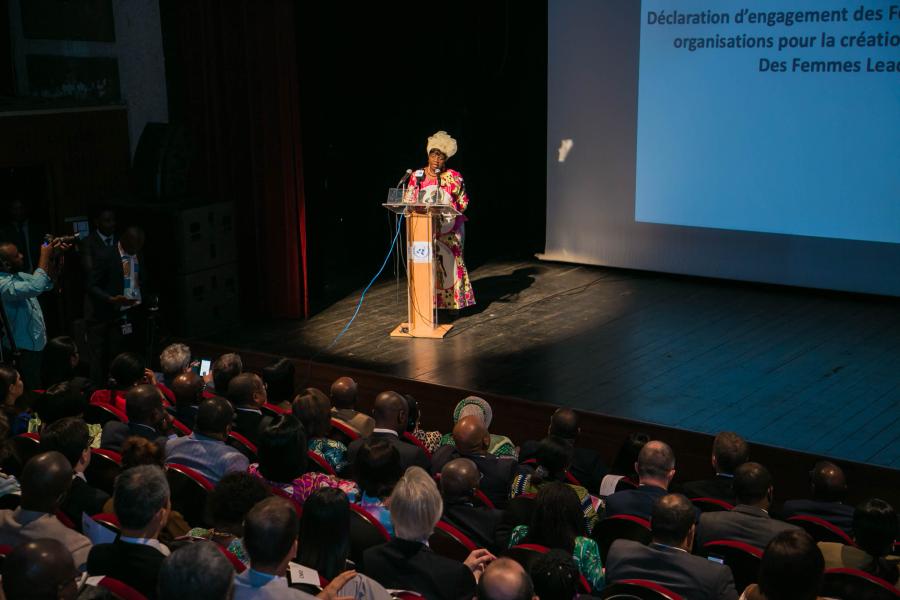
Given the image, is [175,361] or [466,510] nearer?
[466,510]

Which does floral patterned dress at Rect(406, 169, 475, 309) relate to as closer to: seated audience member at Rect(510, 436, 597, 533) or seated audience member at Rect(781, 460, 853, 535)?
seated audience member at Rect(510, 436, 597, 533)

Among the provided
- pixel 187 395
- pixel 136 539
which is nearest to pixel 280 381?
pixel 187 395

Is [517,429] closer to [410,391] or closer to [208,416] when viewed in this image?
[410,391]

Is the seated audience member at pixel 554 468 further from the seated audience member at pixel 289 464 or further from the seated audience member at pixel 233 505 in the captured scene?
the seated audience member at pixel 233 505

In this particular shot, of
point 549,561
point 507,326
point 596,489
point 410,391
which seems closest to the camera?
point 549,561

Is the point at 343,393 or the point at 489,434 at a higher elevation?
the point at 343,393

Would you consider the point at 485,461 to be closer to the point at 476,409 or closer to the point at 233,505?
the point at 476,409

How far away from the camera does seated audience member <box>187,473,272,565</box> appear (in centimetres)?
299

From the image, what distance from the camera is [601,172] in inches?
360

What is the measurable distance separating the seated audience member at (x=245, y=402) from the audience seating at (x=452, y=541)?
4.39 ft

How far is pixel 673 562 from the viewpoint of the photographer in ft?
9.37

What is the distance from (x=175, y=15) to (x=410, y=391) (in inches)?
147

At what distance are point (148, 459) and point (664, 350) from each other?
13.4 feet

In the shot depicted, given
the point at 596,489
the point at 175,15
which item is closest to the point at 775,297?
the point at 596,489
